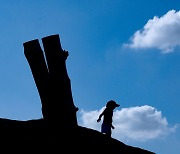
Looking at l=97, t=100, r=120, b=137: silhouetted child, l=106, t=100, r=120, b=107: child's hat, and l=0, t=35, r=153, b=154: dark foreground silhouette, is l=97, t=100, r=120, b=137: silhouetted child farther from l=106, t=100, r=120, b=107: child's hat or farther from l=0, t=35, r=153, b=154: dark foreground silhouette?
l=0, t=35, r=153, b=154: dark foreground silhouette

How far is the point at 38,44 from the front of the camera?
645 centimetres

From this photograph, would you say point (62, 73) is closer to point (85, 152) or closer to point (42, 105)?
point (42, 105)

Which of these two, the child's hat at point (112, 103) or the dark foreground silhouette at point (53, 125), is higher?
the child's hat at point (112, 103)

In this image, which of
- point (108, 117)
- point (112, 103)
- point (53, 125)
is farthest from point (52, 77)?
point (108, 117)

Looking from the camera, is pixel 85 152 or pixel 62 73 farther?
pixel 62 73

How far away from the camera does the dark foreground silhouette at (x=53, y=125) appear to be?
197 inches

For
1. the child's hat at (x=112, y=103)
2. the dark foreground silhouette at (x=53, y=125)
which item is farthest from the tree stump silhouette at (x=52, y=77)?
the child's hat at (x=112, y=103)

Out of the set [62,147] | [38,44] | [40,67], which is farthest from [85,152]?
[38,44]

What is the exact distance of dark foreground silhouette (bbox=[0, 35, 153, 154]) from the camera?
5.02 metres

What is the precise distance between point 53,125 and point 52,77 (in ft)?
→ 3.74

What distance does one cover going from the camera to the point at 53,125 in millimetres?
5508

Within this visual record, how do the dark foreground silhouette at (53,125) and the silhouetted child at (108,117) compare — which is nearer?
the dark foreground silhouette at (53,125)

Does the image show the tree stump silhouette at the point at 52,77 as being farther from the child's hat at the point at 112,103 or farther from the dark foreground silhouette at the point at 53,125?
the child's hat at the point at 112,103

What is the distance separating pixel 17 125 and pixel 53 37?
2.16 meters
